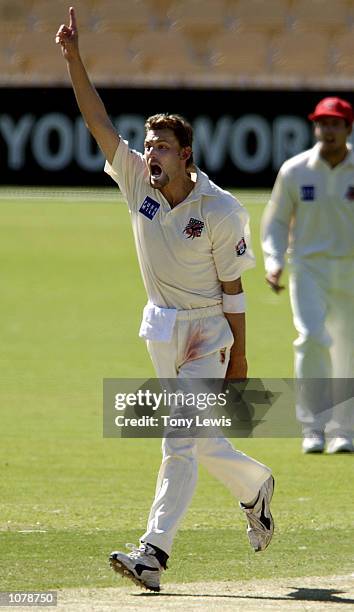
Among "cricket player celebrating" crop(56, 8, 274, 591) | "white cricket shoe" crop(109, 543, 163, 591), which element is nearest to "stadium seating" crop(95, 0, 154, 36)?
"cricket player celebrating" crop(56, 8, 274, 591)

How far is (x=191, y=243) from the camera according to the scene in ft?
18.7

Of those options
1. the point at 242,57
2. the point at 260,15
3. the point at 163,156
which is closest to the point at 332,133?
the point at 163,156

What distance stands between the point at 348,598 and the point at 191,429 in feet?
3.10

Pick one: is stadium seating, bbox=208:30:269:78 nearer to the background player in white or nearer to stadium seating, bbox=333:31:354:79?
stadium seating, bbox=333:31:354:79

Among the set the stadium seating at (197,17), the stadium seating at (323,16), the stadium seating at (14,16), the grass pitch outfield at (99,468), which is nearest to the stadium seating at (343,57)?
the stadium seating at (323,16)

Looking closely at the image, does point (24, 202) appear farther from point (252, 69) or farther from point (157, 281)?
point (157, 281)

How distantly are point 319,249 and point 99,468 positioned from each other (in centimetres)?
204

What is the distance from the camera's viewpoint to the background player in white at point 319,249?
8.87 meters

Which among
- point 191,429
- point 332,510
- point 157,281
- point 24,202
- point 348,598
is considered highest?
point 157,281

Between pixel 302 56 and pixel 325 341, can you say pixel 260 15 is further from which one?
pixel 325 341

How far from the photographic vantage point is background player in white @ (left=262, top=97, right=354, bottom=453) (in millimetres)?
8867

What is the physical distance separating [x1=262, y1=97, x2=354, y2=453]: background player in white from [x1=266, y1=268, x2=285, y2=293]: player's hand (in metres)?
0.32

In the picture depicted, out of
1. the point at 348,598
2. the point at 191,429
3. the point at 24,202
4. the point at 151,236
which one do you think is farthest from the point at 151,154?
the point at 24,202

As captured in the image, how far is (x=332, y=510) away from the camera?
23.7 ft
